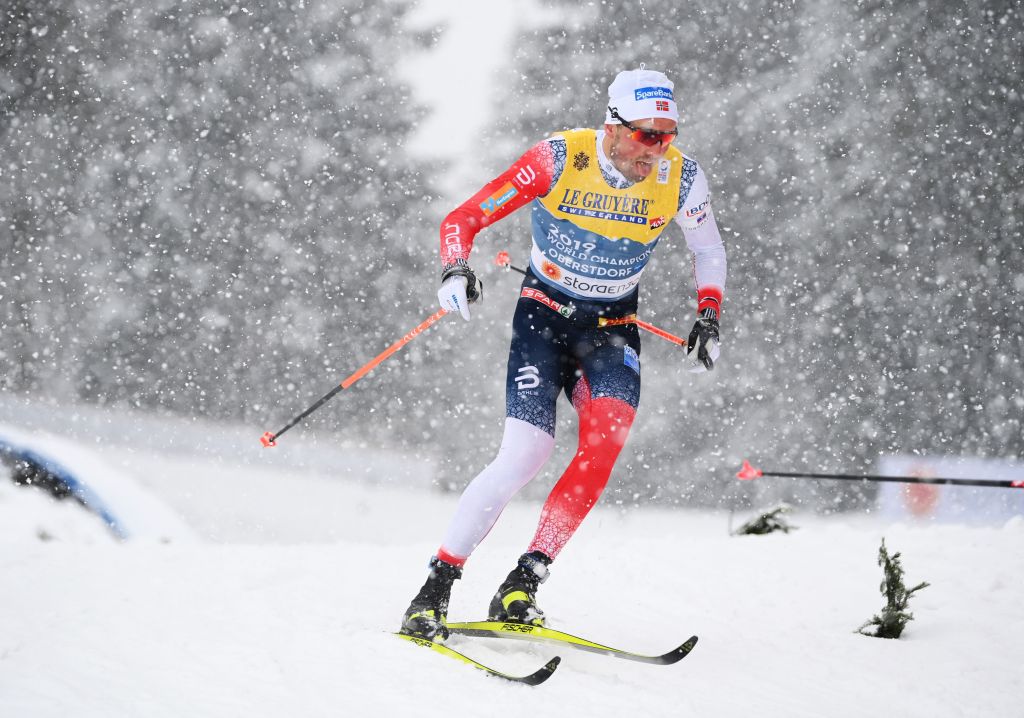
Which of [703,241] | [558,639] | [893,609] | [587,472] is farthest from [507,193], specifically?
[893,609]

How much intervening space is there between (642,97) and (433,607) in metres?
2.13

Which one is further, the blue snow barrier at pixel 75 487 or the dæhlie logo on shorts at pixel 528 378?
the blue snow barrier at pixel 75 487

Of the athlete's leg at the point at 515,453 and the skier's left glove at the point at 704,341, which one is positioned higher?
the skier's left glove at the point at 704,341

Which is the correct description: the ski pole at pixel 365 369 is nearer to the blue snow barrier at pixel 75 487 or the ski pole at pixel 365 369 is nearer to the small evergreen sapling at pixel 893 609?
the small evergreen sapling at pixel 893 609

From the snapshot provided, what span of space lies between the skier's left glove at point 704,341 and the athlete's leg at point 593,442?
13.3 inches

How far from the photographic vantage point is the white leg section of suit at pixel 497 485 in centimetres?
331

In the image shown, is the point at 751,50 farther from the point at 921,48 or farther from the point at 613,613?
the point at 613,613

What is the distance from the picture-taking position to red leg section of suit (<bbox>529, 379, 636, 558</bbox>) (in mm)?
3314

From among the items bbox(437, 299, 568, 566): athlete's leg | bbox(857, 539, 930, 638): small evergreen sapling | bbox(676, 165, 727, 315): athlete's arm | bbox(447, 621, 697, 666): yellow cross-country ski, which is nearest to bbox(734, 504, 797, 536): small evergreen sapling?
bbox(857, 539, 930, 638): small evergreen sapling

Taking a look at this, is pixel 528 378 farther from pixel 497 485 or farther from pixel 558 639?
pixel 558 639

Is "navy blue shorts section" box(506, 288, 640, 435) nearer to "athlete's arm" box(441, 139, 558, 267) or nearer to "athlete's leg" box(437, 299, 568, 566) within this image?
"athlete's leg" box(437, 299, 568, 566)

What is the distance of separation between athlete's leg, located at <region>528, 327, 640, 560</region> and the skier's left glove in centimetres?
34

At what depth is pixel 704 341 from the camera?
3736mm

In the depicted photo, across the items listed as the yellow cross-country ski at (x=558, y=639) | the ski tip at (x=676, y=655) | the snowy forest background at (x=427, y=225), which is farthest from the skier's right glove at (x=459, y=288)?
the snowy forest background at (x=427, y=225)
